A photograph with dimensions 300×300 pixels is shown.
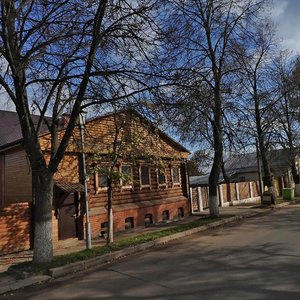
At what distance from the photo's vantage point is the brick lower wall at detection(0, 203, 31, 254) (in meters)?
13.0

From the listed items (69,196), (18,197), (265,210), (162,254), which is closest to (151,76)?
(162,254)

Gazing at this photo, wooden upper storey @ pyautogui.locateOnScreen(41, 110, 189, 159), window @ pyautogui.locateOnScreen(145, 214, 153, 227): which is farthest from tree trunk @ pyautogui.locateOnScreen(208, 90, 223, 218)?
wooden upper storey @ pyautogui.locateOnScreen(41, 110, 189, 159)

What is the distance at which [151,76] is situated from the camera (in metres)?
10.7

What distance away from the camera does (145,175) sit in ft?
69.7

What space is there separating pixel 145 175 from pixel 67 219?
6567mm

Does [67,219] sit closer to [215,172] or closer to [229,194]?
[215,172]

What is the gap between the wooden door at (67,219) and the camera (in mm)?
15234

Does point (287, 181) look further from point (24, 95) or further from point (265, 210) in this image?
point (24, 95)

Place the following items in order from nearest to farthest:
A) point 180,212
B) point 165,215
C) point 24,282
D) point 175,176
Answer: point 24,282
point 165,215
point 180,212
point 175,176

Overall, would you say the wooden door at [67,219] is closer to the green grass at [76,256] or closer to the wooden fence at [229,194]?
the green grass at [76,256]

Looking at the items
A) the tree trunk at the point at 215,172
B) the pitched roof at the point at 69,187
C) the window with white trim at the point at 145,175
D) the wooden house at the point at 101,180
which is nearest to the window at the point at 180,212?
the wooden house at the point at 101,180

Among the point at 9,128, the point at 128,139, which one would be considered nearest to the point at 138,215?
the point at 128,139

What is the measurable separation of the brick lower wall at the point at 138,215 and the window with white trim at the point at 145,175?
1.30 metres

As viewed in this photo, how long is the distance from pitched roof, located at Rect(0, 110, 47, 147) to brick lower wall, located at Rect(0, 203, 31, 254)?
5.50 meters
